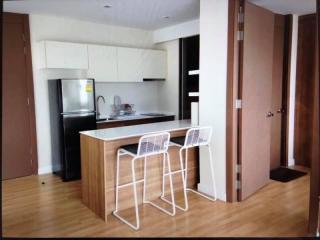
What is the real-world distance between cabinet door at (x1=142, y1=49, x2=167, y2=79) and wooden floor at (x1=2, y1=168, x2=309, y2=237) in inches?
102

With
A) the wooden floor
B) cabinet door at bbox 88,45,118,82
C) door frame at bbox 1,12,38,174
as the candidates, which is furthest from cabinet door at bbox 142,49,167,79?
the wooden floor

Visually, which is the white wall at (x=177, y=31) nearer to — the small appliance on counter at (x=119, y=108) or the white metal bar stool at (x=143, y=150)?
the small appliance on counter at (x=119, y=108)

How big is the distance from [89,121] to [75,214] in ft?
5.37

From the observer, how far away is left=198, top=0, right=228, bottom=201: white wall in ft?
10.7

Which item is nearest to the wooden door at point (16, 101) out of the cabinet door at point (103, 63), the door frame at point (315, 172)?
the cabinet door at point (103, 63)

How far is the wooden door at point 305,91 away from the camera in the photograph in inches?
178

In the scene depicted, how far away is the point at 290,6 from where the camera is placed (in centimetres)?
404

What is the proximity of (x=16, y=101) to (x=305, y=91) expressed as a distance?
14.8 feet

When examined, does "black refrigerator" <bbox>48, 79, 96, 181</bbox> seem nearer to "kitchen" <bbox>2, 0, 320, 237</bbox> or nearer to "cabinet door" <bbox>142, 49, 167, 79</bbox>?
"kitchen" <bbox>2, 0, 320, 237</bbox>

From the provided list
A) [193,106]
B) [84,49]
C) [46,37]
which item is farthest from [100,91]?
[193,106]

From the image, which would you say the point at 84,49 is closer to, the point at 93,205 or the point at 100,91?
the point at 100,91

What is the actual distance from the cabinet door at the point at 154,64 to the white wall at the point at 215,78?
2036mm

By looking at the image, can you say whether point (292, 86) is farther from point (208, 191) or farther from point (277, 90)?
point (208, 191)

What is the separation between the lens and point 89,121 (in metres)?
4.43
